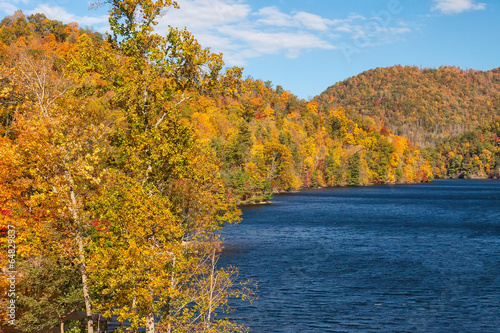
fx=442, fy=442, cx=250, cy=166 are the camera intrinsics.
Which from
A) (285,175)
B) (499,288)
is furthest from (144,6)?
(285,175)

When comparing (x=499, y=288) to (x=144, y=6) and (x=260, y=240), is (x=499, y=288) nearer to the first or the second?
(x=260, y=240)

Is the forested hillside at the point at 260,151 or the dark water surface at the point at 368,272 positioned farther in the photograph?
the forested hillside at the point at 260,151

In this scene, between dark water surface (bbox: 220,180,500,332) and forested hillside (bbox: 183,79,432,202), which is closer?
dark water surface (bbox: 220,180,500,332)

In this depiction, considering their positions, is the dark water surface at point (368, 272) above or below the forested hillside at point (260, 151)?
below

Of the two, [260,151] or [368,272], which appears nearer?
[368,272]

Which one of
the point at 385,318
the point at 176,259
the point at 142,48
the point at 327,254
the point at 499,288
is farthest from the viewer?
the point at 327,254

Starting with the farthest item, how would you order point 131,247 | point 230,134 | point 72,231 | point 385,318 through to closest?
point 230,134
point 385,318
point 72,231
point 131,247

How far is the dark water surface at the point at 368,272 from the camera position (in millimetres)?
35875

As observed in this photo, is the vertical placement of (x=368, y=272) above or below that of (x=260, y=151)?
below

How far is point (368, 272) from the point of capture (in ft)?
162

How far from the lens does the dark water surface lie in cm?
3588

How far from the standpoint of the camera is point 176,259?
16.6 m

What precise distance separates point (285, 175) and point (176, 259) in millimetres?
136982

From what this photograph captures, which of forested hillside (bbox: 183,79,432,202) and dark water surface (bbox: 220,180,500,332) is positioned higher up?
forested hillside (bbox: 183,79,432,202)
